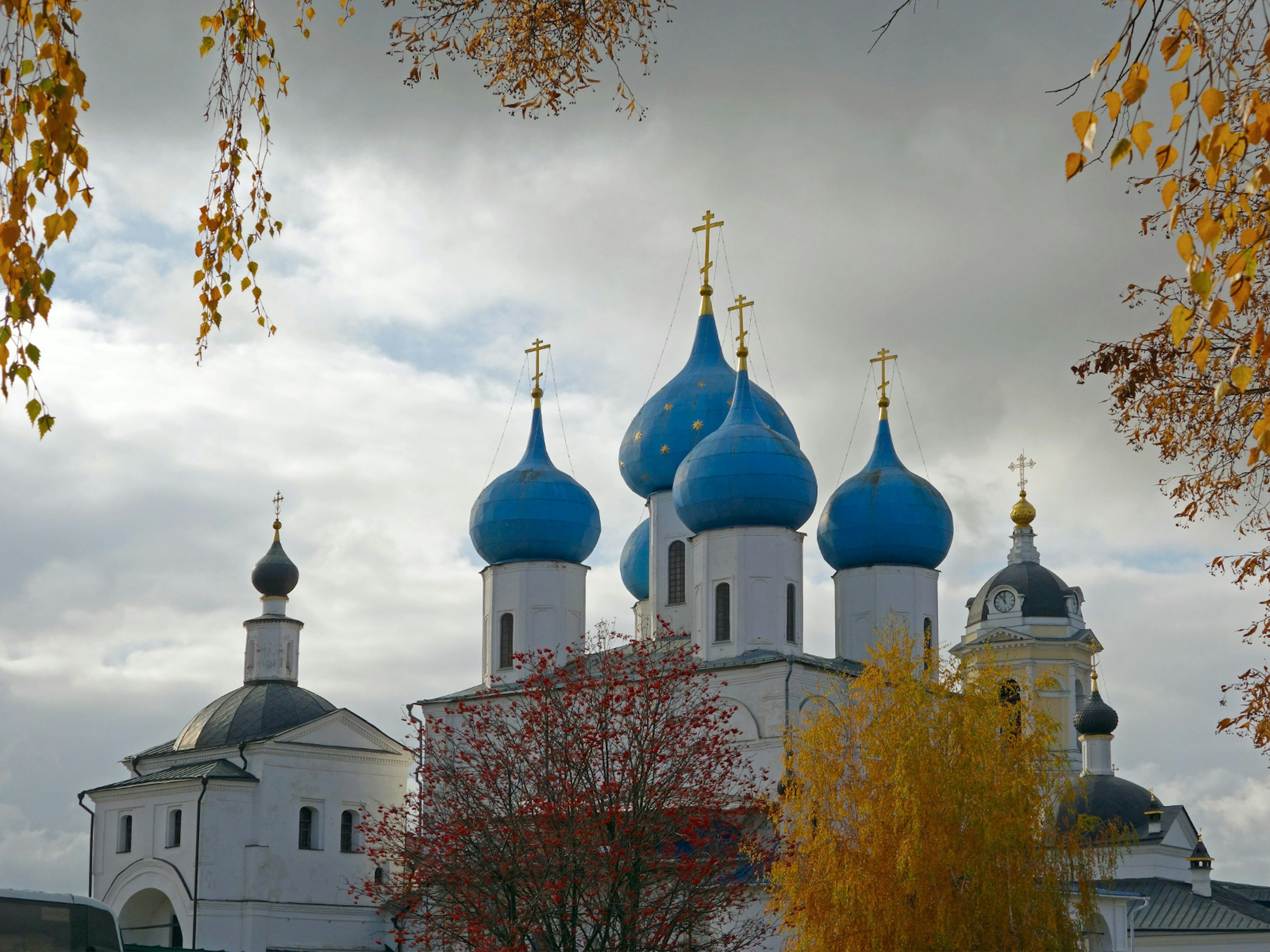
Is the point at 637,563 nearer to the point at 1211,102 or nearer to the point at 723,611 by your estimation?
the point at 723,611

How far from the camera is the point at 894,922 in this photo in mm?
19484

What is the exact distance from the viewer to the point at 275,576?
1591 inches

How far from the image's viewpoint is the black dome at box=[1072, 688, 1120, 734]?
141ft

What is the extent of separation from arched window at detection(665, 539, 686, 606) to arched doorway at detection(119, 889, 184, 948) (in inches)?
512

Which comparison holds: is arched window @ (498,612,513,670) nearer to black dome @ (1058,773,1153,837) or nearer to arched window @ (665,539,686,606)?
arched window @ (665,539,686,606)

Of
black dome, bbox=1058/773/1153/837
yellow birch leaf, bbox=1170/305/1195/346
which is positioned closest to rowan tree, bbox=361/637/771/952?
yellow birch leaf, bbox=1170/305/1195/346

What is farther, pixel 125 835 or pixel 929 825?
pixel 125 835

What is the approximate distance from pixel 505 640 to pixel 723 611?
5744 millimetres

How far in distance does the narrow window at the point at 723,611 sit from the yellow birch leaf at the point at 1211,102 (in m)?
27.1

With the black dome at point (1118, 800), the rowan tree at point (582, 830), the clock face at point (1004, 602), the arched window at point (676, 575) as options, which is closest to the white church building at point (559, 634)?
the arched window at point (676, 575)

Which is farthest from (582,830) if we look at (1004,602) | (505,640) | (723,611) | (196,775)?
(1004,602)

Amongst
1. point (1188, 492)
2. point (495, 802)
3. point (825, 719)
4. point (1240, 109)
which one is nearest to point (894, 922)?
point (825, 719)

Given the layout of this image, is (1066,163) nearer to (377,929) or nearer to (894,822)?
(894,822)

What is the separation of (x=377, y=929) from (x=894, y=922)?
20.3 meters
